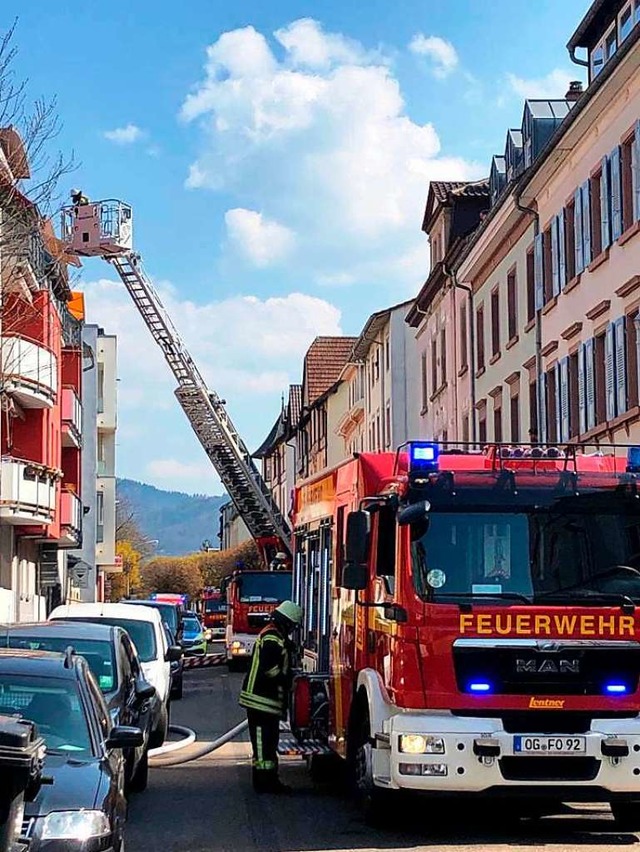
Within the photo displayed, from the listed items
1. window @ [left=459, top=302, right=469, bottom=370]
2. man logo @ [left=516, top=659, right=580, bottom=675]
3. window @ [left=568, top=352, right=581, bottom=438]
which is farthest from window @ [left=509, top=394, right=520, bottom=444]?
man logo @ [left=516, top=659, right=580, bottom=675]

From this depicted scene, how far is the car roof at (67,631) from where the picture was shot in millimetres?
13211

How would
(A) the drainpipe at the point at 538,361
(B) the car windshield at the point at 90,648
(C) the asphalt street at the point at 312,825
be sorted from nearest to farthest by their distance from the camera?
(C) the asphalt street at the point at 312,825 → (B) the car windshield at the point at 90,648 → (A) the drainpipe at the point at 538,361

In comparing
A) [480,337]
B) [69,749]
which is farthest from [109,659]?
[480,337]

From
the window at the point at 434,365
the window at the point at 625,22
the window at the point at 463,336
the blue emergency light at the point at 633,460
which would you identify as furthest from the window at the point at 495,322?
the blue emergency light at the point at 633,460

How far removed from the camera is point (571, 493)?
10844 millimetres

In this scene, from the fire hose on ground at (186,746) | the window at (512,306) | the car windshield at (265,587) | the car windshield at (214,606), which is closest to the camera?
the fire hose on ground at (186,746)

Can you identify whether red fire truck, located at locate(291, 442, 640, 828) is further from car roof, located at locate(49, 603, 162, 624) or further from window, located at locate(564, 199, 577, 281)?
window, located at locate(564, 199, 577, 281)

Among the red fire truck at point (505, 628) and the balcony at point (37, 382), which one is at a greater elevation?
the balcony at point (37, 382)

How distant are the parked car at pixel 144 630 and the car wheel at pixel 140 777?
13.4 ft

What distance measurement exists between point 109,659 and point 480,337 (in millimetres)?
25615

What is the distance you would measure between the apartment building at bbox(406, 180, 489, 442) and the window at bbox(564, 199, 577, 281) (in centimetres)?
964

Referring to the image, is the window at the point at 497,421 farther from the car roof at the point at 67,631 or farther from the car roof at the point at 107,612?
the car roof at the point at 67,631

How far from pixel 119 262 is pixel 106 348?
26.6 metres

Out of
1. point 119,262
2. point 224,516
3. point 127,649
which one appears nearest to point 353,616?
point 127,649
